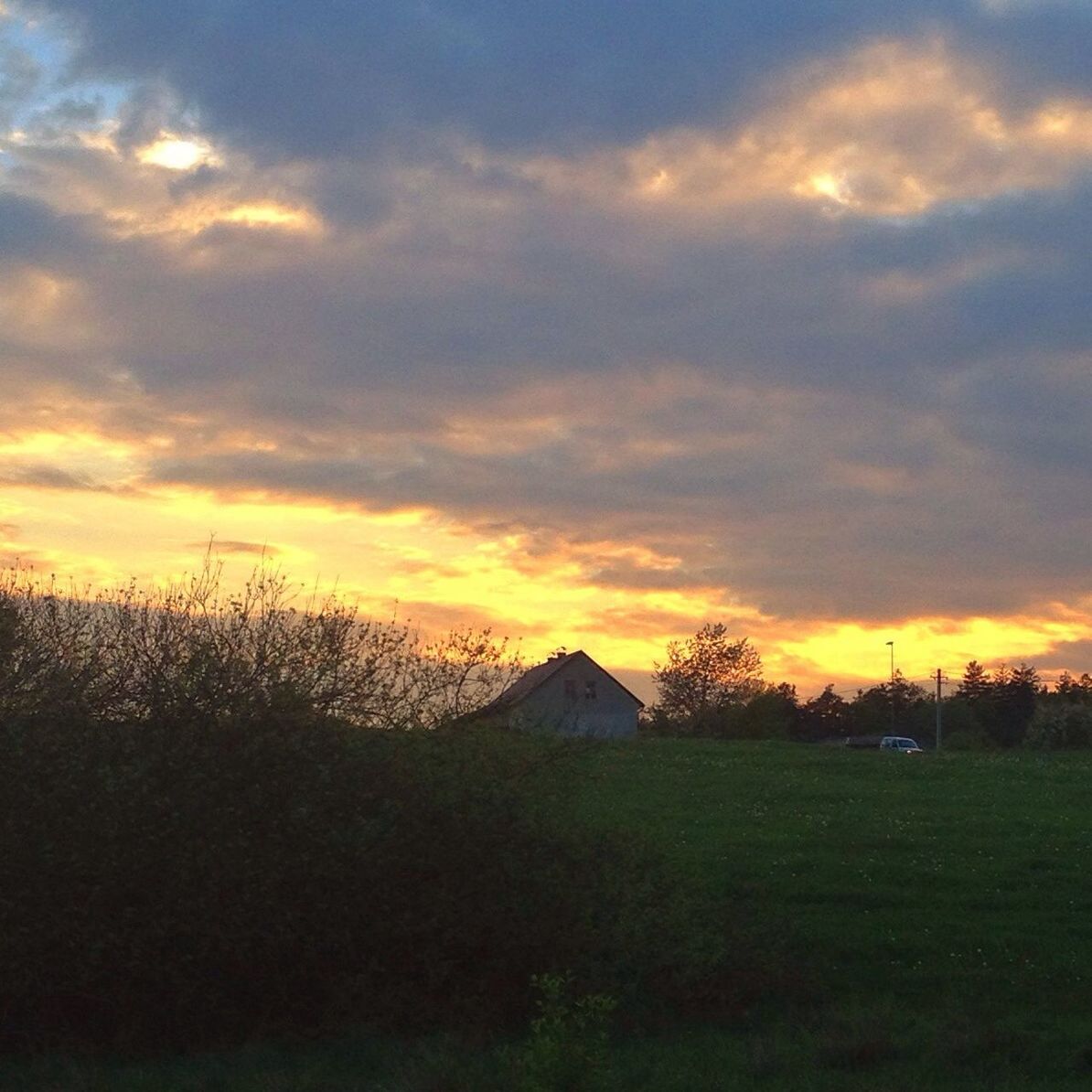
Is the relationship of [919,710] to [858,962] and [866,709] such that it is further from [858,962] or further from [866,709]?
[858,962]

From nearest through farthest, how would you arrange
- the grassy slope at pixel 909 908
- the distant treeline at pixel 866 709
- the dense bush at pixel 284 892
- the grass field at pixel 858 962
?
the grass field at pixel 858 962
the grassy slope at pixel 909 908
the dense bush at pixel 284 892
the distant treeline at pixel 866 709

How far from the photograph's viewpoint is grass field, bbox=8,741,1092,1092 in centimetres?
1168

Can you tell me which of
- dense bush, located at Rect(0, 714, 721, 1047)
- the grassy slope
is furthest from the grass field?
dense bush, located at Rect(0, 714, 721, 1047)

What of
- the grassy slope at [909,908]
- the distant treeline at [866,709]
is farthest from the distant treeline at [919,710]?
the grassy slope at [909,908]

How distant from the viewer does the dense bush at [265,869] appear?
41.5 ft

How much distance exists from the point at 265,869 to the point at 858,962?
6.49m

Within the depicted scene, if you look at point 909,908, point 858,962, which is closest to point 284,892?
point 858,962

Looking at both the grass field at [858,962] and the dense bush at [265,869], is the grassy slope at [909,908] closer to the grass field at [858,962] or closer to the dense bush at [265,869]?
the grass field at [858,962]

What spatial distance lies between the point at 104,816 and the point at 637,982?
17.1 ft

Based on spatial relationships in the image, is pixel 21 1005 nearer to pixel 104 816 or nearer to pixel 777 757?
pixel 104 816

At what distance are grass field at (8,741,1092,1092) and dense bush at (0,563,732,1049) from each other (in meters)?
0.73

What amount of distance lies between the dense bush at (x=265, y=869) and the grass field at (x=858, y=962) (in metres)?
0.73

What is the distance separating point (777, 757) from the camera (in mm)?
41531

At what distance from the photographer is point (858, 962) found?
51.0 ft
